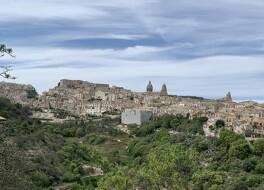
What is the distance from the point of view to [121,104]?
120 m

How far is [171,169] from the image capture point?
20.1 m

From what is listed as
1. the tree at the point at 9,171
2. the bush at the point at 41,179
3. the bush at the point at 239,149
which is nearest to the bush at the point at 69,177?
the bush at the point at 41,179

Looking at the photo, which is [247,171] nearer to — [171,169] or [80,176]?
[80,176]

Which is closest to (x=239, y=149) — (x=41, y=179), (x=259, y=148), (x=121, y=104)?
(x=259, y=148)

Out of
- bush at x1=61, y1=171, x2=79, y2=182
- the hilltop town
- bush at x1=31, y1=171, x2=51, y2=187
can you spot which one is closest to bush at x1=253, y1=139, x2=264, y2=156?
the hilltop town

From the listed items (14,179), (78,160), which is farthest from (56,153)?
(14,179)

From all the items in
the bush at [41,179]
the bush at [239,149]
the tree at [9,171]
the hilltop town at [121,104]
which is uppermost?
the hilltop town at [121,104]

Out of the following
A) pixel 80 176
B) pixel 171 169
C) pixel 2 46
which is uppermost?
pixel 2 46

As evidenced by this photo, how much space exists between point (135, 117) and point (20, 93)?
4542 cm

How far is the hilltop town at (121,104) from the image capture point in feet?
268

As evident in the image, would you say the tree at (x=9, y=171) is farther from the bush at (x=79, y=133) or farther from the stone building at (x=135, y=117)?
the stone building at (x=135, y=117)

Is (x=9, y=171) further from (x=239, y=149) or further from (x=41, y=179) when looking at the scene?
(x=239, y=149)

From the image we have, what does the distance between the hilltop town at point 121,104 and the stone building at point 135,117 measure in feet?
19.1

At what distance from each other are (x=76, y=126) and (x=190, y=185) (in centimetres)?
5734
